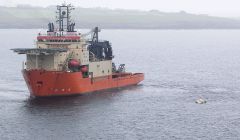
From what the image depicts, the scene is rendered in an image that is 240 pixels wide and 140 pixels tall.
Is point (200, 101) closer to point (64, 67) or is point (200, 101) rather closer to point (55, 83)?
point (64, 67)

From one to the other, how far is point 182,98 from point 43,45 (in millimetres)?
24952

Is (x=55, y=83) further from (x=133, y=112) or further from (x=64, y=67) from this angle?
(x=133, y=112)

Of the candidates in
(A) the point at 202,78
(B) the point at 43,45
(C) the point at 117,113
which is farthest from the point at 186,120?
(A) the point at 202,78

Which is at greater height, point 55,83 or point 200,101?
point 55,83

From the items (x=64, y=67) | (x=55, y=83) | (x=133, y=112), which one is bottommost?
(x=133, y=112)

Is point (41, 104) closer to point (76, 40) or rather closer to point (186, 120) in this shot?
point (76, 40)

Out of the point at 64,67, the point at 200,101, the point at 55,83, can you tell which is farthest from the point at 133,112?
the point at 64,67

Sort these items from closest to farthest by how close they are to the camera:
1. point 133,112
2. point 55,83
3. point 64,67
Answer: point 133,112 < point 55,83 < point 64,67

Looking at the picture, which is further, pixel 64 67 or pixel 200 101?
pixel 64 67

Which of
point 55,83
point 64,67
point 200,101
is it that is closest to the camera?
point 200,101

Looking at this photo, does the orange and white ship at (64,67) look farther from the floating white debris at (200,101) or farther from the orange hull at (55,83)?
the floating white debris at (200,101)

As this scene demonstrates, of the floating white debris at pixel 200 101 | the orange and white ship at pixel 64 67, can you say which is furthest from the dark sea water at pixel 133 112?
the orange and white ship at pixel 64 67

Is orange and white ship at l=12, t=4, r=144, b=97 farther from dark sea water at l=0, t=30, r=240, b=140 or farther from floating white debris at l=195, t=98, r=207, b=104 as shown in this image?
floating white debris at l=195, t=98, r=207, b=104

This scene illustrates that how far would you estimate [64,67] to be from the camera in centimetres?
9656
